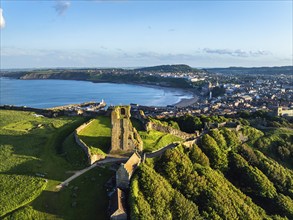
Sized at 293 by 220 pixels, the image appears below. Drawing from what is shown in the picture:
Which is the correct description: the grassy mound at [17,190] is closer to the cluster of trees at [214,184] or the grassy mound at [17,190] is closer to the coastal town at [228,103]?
the cluster of trees at [214,184]

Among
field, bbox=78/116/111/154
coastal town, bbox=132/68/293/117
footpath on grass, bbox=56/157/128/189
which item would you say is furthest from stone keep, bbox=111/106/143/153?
coastal town, bbox=132/68/293/117

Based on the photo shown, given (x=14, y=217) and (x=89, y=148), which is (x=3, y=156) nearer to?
(x=89, y=148)

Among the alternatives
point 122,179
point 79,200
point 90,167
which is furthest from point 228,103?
point 79,200

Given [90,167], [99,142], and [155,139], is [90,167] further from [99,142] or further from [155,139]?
[155,139]

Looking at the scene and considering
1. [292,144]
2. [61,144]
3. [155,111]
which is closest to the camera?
[61,144]

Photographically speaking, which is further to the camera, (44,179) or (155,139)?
(155,139)

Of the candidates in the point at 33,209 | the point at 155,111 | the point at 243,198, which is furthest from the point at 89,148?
the point at 155,111
